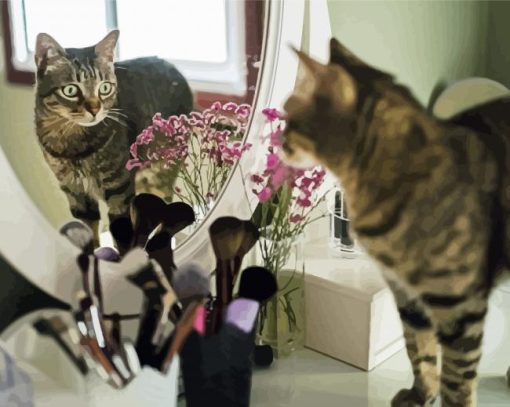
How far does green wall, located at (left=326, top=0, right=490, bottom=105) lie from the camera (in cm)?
92

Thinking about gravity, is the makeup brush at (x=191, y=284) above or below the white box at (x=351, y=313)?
above

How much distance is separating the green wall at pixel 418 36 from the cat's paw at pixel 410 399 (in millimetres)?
339

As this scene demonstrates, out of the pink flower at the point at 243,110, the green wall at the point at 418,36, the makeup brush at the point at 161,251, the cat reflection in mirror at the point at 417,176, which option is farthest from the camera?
the green wall at the point at 418,36

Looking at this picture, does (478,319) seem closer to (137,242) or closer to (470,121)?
(470,121)

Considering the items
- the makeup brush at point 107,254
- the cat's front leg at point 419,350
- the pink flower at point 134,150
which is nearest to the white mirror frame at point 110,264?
the makeup brush at point 107,254

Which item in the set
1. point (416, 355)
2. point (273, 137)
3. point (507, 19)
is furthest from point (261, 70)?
point (507, 19)

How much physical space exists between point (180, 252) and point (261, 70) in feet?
0.74

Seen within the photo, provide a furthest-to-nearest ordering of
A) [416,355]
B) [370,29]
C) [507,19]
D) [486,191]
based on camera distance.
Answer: [507,19], [370,29], [416,355], [486,191]

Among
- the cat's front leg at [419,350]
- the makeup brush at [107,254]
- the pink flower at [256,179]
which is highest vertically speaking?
the pink flower at [256,179]

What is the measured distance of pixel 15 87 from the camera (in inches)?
24.1

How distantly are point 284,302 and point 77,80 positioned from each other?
0.35 meters

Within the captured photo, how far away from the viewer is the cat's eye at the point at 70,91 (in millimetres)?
637

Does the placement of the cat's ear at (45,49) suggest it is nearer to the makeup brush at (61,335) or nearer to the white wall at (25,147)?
the white wall at (25,147)

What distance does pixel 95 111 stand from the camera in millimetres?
658
